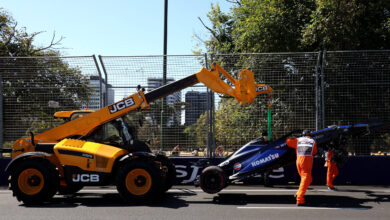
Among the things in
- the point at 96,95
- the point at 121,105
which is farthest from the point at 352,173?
the point at 96,95

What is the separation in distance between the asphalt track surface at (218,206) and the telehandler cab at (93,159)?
1.30 ft

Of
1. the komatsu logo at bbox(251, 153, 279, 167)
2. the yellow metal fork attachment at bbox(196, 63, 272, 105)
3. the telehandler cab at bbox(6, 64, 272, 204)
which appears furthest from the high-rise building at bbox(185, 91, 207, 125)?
the komatsu logo at bbox(251, 153, 279, 167)

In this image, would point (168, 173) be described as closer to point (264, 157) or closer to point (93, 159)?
point (93, 159)

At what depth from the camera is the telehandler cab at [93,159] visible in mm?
7523

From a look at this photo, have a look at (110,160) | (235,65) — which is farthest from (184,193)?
(235,65)

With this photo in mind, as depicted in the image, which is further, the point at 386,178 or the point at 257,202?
the point at 386,178

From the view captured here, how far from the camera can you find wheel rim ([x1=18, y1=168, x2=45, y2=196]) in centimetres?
765

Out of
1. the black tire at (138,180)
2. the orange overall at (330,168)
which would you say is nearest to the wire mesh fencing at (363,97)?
the orange overall at (330,168)

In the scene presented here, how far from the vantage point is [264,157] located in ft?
26.2

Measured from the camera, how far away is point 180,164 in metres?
10.7

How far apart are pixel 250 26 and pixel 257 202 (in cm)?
961

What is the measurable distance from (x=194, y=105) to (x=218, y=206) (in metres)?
4.05

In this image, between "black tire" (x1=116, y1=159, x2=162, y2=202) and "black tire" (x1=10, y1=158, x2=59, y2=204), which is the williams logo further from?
"black tire" (x1=10, y1=158, x2=59, y2=204)

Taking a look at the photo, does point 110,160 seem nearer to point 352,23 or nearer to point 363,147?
point 363,147
